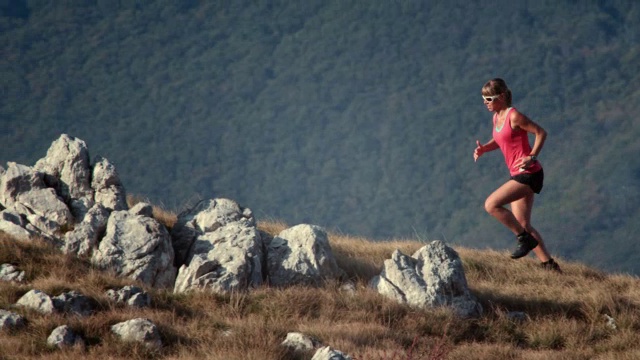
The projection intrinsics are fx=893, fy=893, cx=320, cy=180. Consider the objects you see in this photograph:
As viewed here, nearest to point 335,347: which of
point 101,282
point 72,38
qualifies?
point 101,282

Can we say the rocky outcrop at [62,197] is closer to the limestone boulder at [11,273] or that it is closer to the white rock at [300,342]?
the limestone boulder at [11,273]

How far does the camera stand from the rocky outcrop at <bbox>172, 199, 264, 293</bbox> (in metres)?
10.7

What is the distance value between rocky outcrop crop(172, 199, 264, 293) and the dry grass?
→ 386 millimetres

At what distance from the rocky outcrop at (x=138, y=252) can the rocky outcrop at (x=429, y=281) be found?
8.69 feet

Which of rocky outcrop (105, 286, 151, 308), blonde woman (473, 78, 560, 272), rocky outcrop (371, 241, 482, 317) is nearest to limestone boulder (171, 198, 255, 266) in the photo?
rocky outcrop (105, 286, 151, 308)

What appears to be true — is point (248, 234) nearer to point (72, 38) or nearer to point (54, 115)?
point (54, 115)

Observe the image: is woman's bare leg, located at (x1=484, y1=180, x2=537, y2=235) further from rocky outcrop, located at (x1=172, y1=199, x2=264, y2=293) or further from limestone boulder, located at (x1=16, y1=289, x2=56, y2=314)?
limestone boulder, located at (x1=16, y1=289, x2=56, y2=314)

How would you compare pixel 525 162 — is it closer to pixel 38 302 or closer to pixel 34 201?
pixel 38 302

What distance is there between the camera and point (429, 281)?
440 inches

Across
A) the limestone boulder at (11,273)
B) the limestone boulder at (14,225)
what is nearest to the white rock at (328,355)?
the limestone boulder at (11,273)

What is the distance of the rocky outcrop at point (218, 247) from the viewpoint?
10.7m

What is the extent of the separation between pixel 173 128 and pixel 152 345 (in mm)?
189057

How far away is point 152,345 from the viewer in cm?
859

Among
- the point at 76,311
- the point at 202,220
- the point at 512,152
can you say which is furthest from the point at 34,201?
the point at 512,152
